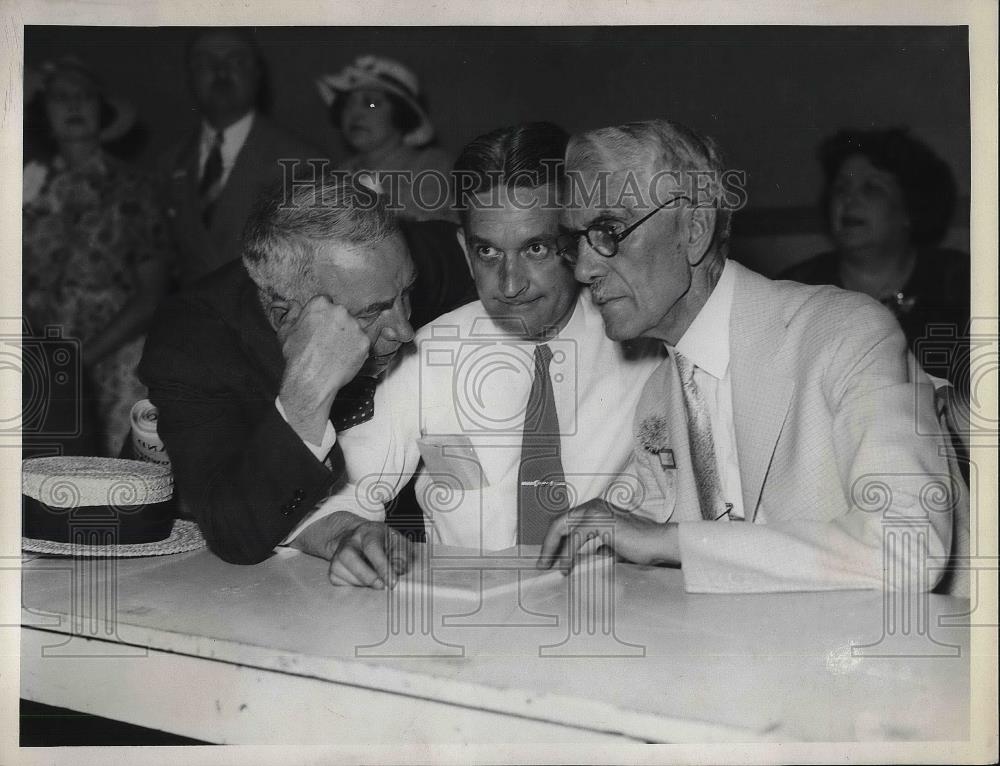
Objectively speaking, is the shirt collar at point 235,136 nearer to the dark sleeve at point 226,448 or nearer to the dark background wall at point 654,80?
the dark background wall at point 654,80

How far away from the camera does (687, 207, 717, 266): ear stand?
230cm

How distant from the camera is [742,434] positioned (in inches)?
90.2

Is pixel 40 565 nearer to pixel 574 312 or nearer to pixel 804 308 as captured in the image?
pixel 574 312

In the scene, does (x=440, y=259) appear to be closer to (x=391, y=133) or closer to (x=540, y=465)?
(x=391, y=133)

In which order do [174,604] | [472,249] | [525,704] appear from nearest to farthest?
[525,704] → [174,604] → [472,249]

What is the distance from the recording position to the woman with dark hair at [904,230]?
92.1 inches

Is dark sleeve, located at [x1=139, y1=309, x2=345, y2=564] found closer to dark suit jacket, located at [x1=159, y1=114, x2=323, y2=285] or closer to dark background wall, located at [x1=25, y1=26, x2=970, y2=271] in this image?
dark suit jacket, located at [x1=159, y1=114, x2=323, y2=285]

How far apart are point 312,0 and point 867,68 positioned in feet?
4.37

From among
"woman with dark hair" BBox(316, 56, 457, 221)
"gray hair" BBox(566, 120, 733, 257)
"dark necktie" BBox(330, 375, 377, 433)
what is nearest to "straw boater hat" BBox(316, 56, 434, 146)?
"woman with dark hair" BBox(316, 56, 457, 221)

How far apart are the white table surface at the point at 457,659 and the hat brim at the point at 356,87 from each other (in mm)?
1072

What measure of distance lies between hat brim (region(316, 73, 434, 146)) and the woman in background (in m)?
0.48

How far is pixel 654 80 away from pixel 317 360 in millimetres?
1023

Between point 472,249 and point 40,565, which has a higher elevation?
point 472,249

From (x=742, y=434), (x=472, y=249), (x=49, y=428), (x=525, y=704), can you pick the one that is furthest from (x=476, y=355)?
(x=49, y=428)
